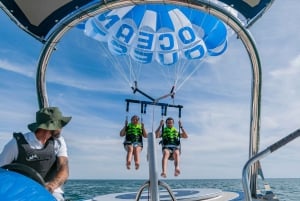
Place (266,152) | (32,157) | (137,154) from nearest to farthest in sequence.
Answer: (266,152), (32,157), (137,154)

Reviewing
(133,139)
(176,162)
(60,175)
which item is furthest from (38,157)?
(176,162)

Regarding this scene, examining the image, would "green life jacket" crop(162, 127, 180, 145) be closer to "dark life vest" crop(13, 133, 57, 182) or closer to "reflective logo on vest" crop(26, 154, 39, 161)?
"dark life vest" crop(13, 133, 57, 182)

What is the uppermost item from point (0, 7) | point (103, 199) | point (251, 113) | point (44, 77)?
point (0, 7)

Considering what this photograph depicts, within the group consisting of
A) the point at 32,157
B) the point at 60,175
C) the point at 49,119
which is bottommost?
the point at 60,175

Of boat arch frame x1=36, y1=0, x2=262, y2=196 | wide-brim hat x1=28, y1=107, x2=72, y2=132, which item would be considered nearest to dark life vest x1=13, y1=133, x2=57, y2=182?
wide-brim hat x1=28, y1=107, x2=72, y2=132

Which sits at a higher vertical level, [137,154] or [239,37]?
[239,37]

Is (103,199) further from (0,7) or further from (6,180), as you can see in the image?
(6,180)

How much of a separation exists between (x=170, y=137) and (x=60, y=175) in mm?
5141

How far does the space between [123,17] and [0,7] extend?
9.19ft

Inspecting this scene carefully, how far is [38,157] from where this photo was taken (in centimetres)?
253

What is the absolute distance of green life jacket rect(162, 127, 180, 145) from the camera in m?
7.56

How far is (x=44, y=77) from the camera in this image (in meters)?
5.12

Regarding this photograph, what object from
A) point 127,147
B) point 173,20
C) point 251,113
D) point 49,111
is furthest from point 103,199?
point 173,20

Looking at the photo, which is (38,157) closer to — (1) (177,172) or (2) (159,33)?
(1) (177,172)
